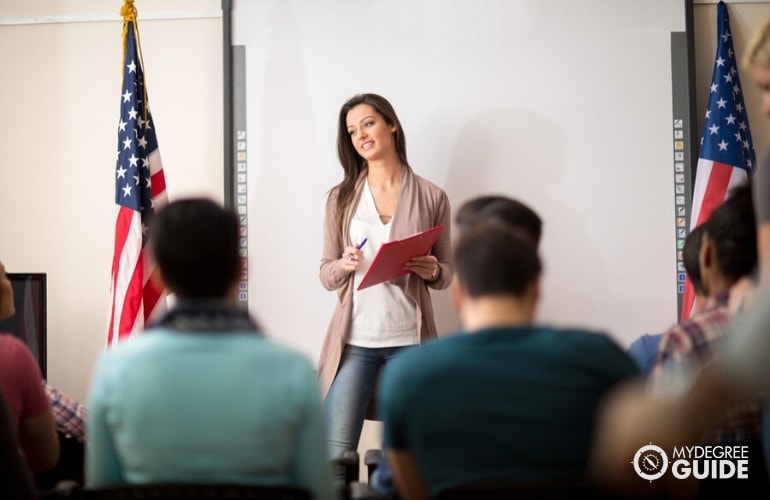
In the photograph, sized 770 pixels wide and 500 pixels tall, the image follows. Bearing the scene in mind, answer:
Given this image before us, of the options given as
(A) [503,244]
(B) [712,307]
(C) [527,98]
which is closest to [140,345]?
(A) [503,244]

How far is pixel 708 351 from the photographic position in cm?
162

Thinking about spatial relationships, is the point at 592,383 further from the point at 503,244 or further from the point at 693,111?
the point at 693,111

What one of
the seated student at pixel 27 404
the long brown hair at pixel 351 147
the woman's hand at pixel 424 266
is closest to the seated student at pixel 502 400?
the seated student at pixel 27 404

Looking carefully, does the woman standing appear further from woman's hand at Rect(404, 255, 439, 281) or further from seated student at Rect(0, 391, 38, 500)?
seated student at Rect(0, 391, 38, 500)

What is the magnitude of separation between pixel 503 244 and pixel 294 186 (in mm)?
2487

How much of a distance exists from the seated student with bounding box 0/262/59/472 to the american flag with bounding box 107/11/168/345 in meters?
1.63

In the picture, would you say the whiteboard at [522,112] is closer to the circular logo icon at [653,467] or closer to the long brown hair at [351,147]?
the long brown hair at [351,147]

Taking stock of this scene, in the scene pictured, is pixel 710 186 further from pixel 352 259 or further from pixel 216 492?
pixel 216 492

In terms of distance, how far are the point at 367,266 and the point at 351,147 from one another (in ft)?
1.93

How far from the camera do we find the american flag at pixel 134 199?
12.2ft

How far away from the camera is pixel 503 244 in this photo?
162cm

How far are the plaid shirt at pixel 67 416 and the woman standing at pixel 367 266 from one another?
3.66 feet

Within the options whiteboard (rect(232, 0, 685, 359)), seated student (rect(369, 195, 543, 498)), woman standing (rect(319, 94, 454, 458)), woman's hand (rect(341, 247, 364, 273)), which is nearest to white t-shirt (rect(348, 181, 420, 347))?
woman standing (rect(319, 94, 454, 458))

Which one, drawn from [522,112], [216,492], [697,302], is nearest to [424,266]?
[522,112]
